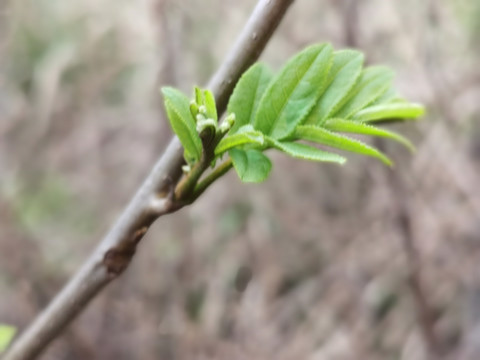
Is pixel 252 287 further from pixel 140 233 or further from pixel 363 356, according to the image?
pixel 140 233

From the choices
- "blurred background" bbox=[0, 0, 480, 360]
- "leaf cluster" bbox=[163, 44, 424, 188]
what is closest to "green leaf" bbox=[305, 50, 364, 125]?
"leaf cluster" bbox=[163, 44, 424, 188]

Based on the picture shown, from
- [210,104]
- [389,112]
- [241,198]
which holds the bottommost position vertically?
[241,198]

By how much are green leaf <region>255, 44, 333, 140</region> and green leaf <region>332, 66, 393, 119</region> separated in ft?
0.11

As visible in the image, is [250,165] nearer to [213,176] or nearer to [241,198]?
[213,176]

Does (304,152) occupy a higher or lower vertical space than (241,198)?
higher

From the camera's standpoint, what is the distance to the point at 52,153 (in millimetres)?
1505

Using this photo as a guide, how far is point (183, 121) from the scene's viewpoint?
0.31 metres

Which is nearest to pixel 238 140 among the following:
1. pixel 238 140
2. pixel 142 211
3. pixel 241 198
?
pixel 238 140

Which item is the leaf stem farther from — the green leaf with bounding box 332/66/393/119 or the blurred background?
the blurred background

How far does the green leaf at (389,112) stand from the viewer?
0.38 meters

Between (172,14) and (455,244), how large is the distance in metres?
1.12

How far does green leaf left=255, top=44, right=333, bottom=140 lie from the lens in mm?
338

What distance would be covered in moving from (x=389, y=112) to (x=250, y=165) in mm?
150

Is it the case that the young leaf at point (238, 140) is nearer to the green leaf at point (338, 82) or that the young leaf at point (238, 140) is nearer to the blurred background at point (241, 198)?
the green leaf at point (338, 82)
